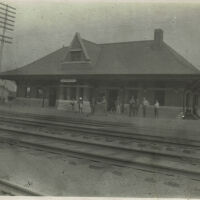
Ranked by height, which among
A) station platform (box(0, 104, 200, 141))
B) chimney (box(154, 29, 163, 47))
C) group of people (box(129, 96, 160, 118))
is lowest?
station platform (box(0, 104, 200, 141))

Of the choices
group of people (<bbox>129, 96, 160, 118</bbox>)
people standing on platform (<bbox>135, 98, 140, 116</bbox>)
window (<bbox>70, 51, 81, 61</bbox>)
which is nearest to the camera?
group of people (<bbox>129, 96, 160, 118</bbox>)

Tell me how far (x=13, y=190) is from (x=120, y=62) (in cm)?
2343

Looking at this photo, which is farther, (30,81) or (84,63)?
(30,81)

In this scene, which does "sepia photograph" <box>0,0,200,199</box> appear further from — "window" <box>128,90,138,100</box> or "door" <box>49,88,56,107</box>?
"door" <box>49,88,56,107</box>

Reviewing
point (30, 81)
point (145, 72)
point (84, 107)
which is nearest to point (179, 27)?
point (145, 72)

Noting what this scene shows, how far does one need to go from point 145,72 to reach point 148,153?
16.2m

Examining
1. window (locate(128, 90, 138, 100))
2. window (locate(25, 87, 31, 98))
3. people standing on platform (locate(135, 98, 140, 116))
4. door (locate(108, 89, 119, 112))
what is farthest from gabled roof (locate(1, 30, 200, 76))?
people standing on platform (locate(135, 98, 140, 116))

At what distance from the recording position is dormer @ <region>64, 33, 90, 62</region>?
3030 centimetres

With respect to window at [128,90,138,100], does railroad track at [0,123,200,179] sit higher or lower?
lower

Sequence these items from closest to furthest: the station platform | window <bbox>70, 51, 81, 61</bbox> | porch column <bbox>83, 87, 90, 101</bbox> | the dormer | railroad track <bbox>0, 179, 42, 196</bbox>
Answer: railroad track <bbox>0, 179, 42, 196</bbox>, the station platform, porch column <bbox>83, 87, 90, 101</bbox>, the dormer, window <bbox>70, 51, 81, 61</bbox>

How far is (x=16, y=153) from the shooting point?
758cm

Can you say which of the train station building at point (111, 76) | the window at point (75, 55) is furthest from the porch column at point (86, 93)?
the window at point (75, 55)

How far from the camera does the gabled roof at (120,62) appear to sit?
948 inches

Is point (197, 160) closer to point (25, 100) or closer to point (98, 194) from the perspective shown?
point (98, 194)
